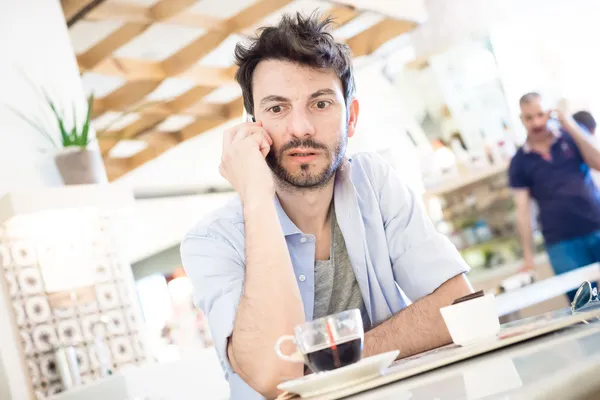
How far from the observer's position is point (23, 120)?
10.2ft

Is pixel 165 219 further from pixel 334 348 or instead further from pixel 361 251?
pixel 334 348

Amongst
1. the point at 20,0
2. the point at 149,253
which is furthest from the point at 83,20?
the point at 149,253

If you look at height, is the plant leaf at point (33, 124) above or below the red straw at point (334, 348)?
above

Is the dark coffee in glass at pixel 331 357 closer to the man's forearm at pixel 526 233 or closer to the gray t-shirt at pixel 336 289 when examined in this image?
the gray t-shirt at pixel 336 289

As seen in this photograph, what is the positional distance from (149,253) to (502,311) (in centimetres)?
538

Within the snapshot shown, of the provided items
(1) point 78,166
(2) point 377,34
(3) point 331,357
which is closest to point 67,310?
(1) point 78,166

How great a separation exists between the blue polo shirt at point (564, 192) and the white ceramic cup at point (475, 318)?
3591 mm

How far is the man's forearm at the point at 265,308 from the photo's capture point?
3.91 ft

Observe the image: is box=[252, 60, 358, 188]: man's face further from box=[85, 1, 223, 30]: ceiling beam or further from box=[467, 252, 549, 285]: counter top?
box=[467, 252, 549, 285]: counter top

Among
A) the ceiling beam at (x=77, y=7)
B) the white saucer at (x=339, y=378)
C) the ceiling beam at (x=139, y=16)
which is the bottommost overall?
the white saucer at (x=339, y=378)

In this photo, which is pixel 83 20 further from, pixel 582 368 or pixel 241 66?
pixel 582 368

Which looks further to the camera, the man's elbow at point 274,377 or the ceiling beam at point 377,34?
the ceiling beam at point 377,34

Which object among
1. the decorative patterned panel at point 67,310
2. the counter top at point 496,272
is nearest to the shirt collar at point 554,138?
the counter top at point 496,272

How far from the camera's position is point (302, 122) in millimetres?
1664
